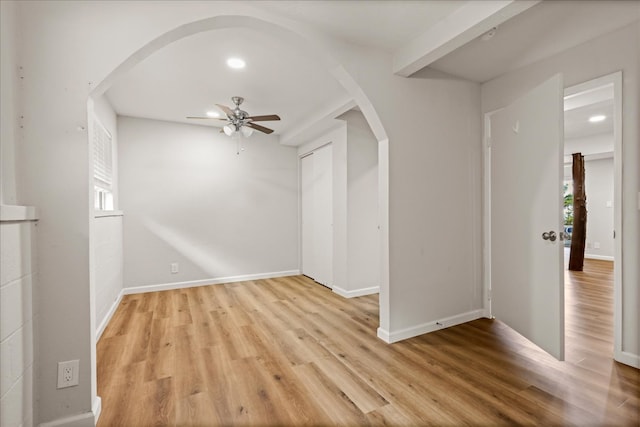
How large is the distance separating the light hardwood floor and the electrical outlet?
29 cm

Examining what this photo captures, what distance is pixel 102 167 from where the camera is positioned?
326 cm

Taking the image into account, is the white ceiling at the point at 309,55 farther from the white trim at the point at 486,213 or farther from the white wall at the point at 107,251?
the white trim at the point at 486,213

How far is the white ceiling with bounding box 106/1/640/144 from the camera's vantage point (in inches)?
77.1

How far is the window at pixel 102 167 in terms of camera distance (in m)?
Result: 3.02

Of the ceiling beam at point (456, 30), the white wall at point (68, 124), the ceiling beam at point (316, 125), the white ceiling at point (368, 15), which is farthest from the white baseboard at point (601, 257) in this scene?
the white wall at point (68, 124)

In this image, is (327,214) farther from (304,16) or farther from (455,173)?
(304,16)

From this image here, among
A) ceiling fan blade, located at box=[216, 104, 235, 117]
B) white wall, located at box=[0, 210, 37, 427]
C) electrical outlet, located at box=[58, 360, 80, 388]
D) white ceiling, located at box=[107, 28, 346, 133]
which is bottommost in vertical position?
electrical outlet, located at box=[58, 360, 80, 388]

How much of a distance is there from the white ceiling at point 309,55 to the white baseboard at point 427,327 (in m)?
2.36

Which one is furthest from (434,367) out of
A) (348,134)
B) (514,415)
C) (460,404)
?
(348,134)

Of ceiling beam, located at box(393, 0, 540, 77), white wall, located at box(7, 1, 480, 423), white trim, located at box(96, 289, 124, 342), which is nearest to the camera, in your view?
→ white wall, located at box(7, 1, 480, 423)

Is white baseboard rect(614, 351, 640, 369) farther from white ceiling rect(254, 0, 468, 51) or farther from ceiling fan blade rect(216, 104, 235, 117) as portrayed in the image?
ceiling fan blade rect(216, 104, 235, 117)

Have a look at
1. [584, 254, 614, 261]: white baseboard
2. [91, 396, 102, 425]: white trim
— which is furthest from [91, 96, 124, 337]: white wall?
[584, 254, 614, 261]: white baseboard

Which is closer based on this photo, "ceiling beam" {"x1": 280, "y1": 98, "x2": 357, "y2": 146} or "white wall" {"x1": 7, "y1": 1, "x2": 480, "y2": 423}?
"white wall" {"x1": 7, "y1": 1, "x2": 480, "y2": 423}

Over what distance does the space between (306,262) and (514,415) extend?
12.5 feet
